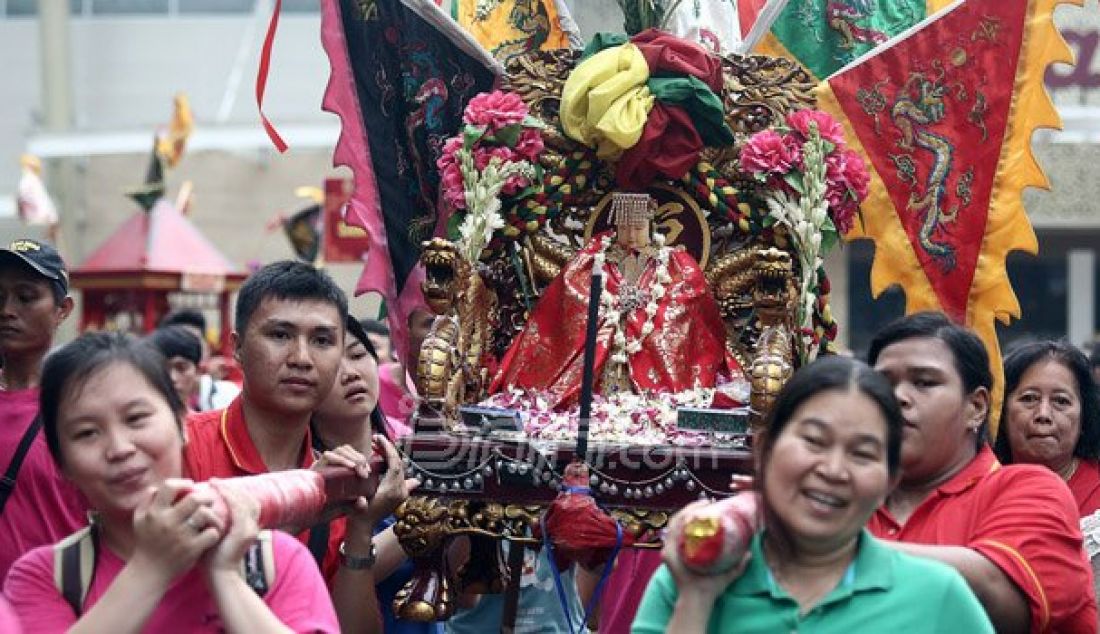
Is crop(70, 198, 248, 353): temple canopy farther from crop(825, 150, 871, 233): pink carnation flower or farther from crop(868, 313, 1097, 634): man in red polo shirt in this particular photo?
crop(868, 313, 1097, 634): man in red polo shirt

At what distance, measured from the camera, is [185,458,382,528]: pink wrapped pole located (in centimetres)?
339

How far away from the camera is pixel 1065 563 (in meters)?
3.87

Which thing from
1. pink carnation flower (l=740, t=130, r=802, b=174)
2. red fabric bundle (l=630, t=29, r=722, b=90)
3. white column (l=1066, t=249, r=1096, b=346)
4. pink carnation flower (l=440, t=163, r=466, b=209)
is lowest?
white column (l=1066, t=249, r=1096, b=346)

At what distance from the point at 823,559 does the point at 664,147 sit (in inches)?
121

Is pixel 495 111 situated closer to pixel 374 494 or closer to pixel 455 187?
pixel 455 187

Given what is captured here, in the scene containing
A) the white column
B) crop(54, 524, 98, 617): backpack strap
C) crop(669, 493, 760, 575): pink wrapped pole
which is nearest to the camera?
crop(669, 493, 760, 575): pink wrapped pole

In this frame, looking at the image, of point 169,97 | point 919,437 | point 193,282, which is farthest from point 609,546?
point 169,97

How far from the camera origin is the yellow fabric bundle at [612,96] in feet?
19.7

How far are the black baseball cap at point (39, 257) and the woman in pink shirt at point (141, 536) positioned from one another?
1805mm

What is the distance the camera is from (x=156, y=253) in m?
14.9

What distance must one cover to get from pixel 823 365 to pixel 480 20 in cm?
439

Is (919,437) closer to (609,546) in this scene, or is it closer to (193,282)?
(609,546)

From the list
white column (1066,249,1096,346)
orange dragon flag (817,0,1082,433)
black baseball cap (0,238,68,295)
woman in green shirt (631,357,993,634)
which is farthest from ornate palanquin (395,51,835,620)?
white column (1066,249,1096,346)

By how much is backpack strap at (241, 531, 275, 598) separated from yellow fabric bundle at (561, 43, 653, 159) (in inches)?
114
